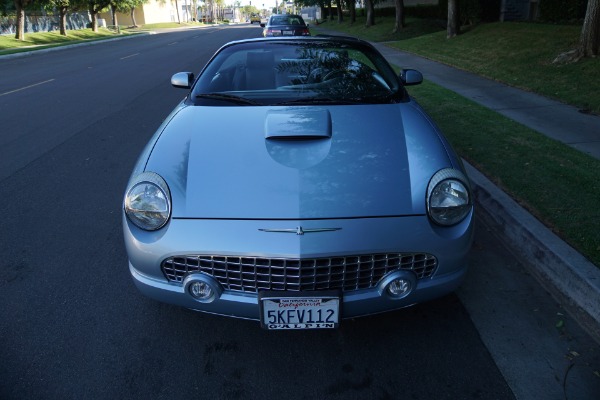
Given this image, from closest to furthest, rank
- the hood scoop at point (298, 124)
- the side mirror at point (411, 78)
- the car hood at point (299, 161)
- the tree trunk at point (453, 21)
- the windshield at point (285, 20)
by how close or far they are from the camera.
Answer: the car hood at point (299, 161)
the hood scoop at point (298, 124)
the side mirror at point (411, 78)
the tree trunk at point (453, 21)
the windshield at point (285, 20)

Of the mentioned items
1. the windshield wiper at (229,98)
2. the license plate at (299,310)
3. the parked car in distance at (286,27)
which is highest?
the parked car in distance at (286,27)

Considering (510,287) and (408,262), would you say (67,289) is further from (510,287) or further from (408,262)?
(510,287)

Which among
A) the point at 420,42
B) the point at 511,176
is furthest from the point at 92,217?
the point at 420,42

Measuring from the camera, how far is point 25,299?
3033mm

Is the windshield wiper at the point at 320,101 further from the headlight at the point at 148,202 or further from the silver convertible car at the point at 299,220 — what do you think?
the headlight at the point at 148,202

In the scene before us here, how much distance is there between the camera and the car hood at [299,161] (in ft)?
7.74

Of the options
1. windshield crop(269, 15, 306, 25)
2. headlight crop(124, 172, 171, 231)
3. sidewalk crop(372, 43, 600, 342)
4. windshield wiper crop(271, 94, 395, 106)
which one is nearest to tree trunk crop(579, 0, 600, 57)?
sidewalk crop(372, 43, 600, 342)

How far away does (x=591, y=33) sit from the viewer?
9633 millimetres

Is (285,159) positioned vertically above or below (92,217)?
above

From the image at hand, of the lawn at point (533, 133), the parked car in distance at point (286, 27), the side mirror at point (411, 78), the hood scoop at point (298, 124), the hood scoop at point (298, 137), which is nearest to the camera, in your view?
the hood scoop at point (298, 137)

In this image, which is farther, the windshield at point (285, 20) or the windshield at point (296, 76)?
the windshield at point (285, 20)

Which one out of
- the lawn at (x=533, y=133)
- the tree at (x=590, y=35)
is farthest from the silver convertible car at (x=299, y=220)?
the tree at (x=590, y=35)

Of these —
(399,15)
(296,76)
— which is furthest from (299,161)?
(399,15)

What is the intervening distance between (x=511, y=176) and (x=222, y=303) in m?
3.33
